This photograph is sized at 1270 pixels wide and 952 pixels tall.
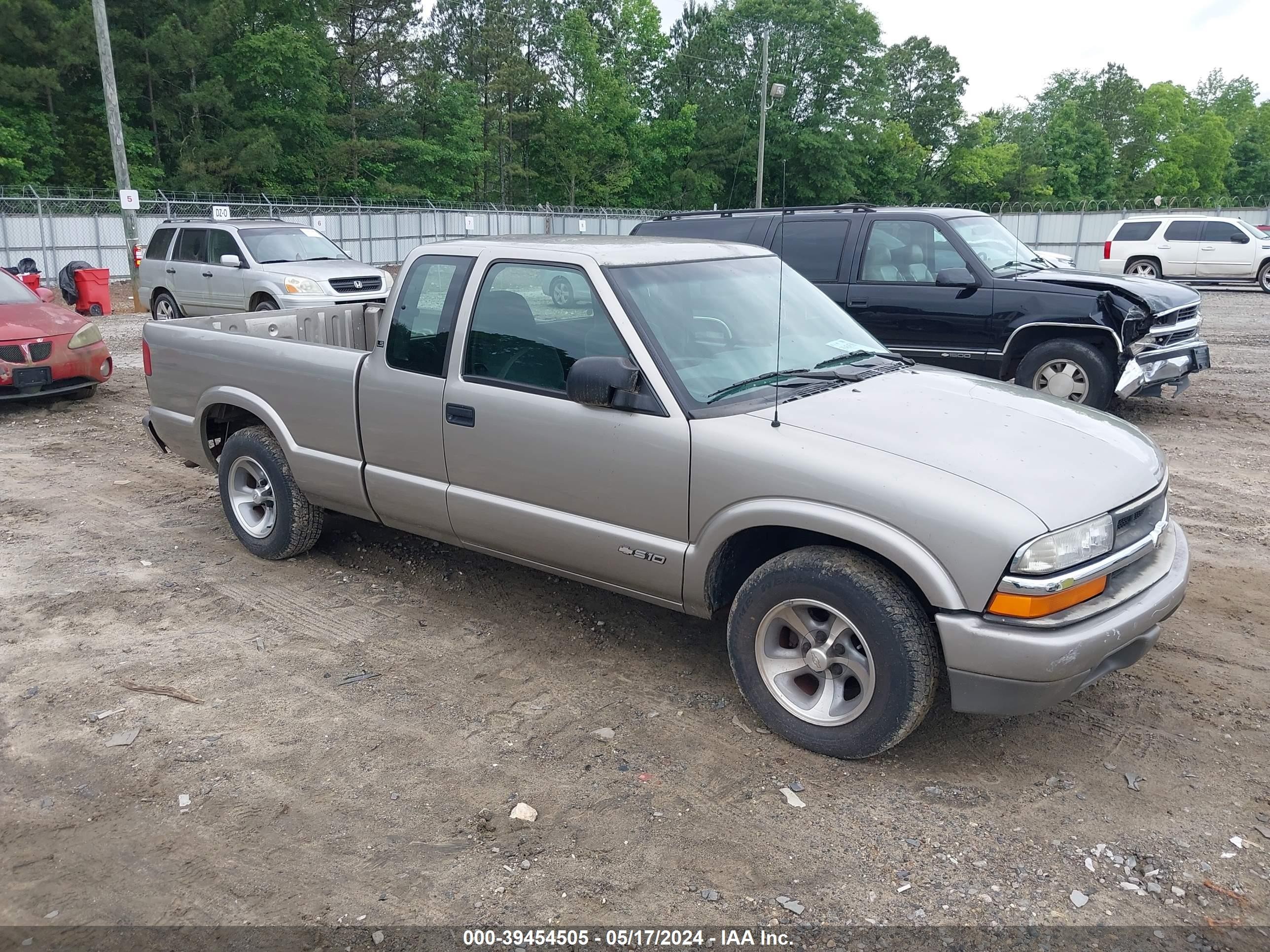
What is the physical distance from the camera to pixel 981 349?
9344mm

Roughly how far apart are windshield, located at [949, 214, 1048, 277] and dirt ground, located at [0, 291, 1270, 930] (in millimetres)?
A: 4314

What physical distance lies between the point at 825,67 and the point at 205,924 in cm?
6282

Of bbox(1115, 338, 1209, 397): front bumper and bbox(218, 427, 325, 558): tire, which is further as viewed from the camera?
bbox(1115, 338, 1209, 397): front bumper

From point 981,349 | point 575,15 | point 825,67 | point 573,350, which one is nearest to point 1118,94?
point 825,67

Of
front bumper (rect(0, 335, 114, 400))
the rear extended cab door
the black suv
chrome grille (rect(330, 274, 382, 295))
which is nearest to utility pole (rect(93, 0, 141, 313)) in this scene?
chrome grille (rect(330, 274, 382, 295))

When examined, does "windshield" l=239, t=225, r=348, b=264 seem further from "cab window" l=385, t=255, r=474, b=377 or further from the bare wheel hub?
the bare wheel hub

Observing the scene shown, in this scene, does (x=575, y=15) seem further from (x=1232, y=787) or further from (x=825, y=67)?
(x=1232, y=787)

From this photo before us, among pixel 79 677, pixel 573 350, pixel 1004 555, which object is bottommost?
pixel 79 677

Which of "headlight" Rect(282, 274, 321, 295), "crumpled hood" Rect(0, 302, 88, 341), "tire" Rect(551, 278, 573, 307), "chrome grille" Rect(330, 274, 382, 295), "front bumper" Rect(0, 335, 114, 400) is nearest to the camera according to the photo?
"tire" Rect(551, 278, 573, 307)

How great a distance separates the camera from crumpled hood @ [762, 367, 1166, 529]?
3.53 meters

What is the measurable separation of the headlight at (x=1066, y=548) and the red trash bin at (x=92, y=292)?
2045cm

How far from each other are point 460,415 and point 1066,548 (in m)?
2.73

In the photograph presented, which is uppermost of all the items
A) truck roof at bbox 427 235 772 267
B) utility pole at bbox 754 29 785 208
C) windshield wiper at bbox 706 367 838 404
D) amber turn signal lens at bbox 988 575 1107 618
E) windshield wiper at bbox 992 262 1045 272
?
utility pole at bbox 754 29 785 208

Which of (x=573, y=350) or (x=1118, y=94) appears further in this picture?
(x=1118, y=94)
